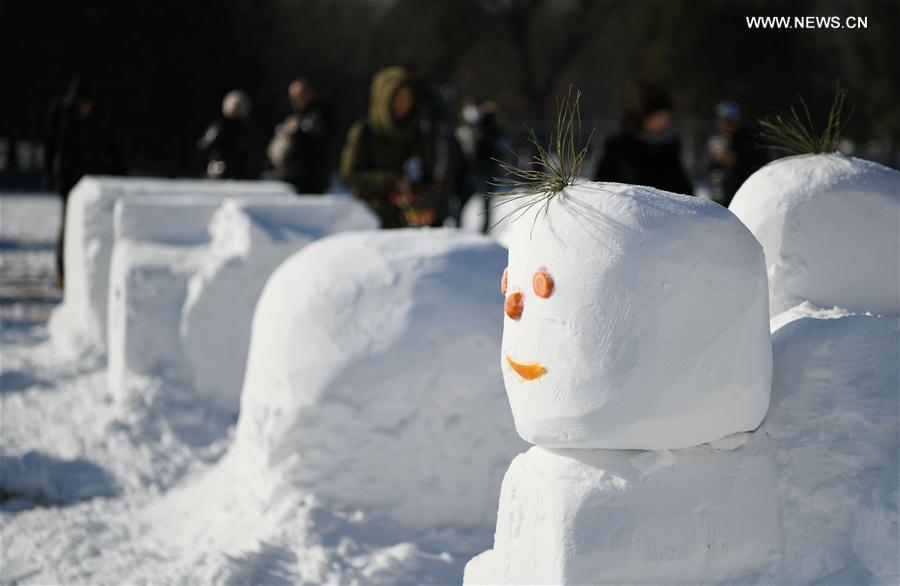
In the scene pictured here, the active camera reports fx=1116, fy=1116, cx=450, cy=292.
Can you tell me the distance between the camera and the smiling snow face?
243 cm

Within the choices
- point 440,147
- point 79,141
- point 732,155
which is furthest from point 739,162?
point 79,141

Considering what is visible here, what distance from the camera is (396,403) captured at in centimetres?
420

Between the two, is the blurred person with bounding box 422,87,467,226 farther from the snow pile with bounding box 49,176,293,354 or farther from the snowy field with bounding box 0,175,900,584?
the snowy field with bounding box 0,175,900,584

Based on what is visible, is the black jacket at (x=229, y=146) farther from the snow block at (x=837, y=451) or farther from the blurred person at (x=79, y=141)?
the snow block at (x=837, y=451)

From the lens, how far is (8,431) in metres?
6.00

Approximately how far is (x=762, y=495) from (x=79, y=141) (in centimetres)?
854

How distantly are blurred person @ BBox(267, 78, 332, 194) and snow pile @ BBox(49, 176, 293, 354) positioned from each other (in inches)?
16.6

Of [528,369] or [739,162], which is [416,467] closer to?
[528,369]

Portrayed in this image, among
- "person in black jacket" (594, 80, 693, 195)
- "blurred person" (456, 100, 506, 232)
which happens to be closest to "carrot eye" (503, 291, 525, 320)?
"person in black jacket" (594, 80, 693, 195)

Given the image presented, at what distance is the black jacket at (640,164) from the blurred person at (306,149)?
370 centimetres

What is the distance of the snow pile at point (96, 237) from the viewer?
752cm

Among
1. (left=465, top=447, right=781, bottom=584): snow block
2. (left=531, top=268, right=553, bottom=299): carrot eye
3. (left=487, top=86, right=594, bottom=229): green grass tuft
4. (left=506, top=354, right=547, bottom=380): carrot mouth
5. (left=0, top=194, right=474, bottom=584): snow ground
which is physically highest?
A: (left=487, top=86, right=594, bottom=229): green grass tuft

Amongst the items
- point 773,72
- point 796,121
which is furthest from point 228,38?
point 796,121

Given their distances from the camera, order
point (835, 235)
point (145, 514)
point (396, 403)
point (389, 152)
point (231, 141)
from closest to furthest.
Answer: point (835, 235) < point (396, 403) < point (145, 514) < point (389, 152) < point (231, 141)
